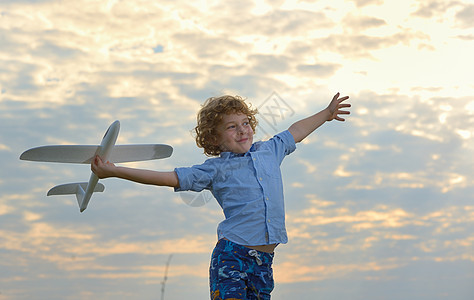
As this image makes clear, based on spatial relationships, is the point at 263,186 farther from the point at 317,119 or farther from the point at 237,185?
the point at 317,119

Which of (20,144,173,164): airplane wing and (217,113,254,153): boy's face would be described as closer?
(217,113,254,153): boy's face

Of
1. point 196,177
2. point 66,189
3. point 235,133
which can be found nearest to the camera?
point 196,177

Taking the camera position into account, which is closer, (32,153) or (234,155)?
(234,155)

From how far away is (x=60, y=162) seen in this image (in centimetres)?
768

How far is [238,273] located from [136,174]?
4.37ft

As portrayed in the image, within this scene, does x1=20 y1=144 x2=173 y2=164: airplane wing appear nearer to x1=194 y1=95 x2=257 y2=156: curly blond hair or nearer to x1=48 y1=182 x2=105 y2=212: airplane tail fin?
x1=194 y1=95 x2=257 y2=156: curly blond hair

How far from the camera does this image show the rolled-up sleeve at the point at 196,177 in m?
5.18

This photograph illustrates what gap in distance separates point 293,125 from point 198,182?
1.63 m

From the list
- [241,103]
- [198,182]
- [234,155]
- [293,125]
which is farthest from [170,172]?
[293,125]

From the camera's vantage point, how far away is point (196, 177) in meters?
5.29

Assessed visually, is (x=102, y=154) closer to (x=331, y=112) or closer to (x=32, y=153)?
(x=32, y=153)

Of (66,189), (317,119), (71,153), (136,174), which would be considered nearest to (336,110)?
(317,119)

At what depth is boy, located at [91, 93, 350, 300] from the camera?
5067 millimetres

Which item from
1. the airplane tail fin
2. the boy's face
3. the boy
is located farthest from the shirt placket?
the airplane tail fin
